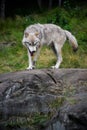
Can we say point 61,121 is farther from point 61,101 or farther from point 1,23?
point 1,23

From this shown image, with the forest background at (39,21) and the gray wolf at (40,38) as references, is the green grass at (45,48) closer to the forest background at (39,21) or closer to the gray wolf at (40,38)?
the forest background at (39,21)

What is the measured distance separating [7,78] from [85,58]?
6.68 meters

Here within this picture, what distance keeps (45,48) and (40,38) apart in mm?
6285

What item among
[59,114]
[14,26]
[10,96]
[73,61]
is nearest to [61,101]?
[59,114]

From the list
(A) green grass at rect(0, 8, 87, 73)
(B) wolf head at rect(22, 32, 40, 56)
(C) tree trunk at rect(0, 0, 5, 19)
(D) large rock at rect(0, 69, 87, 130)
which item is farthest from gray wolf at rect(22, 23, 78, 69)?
(C) tree trunk at rect(0, 0, 5, 19)

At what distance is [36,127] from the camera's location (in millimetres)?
15961

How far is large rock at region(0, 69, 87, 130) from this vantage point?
15875 mm

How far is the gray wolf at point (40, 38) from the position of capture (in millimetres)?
16594

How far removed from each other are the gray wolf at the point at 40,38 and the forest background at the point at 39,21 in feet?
12.7

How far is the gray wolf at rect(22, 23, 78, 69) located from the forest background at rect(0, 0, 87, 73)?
3881 millimetres

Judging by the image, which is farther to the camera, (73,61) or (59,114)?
(73,61)

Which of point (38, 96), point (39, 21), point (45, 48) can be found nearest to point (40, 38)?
point (38, 96)

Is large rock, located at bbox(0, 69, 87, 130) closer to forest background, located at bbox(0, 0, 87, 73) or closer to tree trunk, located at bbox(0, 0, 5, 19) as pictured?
forest background, located at bbox(0, 0, 87, 73)

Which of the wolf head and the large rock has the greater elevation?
the wolf head
